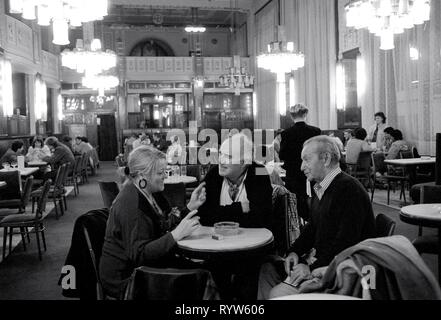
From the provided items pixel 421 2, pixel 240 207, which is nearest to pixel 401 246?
pixel 240 207

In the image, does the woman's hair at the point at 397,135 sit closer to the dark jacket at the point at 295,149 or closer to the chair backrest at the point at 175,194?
the dark jacket at the point at 295,149

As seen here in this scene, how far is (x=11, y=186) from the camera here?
6719 mm

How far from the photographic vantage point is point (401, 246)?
5.33 feet

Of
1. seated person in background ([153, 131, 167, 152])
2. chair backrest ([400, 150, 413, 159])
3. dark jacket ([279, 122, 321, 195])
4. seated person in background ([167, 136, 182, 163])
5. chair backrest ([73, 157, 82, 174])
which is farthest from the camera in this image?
seated person in background ([153, 131, 167, 152])

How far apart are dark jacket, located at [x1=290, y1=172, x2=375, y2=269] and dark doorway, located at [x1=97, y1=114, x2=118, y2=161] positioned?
65.8ft

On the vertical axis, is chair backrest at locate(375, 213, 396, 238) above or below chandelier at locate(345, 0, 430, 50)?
below

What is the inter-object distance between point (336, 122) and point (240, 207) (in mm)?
10254

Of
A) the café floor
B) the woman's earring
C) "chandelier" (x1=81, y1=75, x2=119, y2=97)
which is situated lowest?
the café floor

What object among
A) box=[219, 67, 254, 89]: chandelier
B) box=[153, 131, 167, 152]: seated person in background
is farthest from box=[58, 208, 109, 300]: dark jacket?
box=[219, 67, 254, 89]: chandelier

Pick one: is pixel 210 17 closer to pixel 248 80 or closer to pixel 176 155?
pixel 248 80

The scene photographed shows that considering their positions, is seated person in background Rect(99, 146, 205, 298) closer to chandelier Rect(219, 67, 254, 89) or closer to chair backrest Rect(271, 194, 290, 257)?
chair backrest Rect(271, 194, 290, 257)

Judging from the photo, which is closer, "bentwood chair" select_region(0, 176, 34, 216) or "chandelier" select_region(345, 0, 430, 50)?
"bentwood chair" select_region(0, 176, 34, 216)

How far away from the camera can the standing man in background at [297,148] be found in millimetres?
5457

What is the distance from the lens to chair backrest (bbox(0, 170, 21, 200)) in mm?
6719
